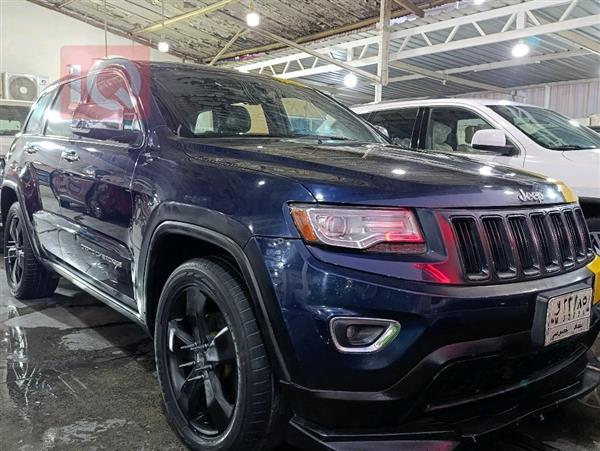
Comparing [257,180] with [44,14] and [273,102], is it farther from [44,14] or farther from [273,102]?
[44,14]

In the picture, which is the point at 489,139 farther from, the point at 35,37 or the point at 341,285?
the point at 35,37

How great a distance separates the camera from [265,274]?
1.76 meters

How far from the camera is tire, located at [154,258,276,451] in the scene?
1848mm

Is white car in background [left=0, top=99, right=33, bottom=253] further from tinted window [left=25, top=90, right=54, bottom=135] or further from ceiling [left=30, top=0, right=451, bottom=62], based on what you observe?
ceiling [left=30, top=0, right=451, bottom=62]

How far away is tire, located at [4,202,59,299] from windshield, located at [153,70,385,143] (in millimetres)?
2050

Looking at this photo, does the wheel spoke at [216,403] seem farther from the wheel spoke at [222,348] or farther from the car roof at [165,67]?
the car roof at [165,67]

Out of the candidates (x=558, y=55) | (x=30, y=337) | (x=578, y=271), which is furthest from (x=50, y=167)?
(x=558, y=55)

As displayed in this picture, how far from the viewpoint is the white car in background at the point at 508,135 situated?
4547 mm

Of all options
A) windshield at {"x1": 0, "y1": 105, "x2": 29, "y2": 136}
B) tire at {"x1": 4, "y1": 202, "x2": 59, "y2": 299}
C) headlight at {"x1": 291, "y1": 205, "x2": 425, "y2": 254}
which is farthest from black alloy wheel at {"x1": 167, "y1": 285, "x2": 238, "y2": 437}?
windshield at {"x1": 0, "y1": 105, "x2": 29, "y2": 136}

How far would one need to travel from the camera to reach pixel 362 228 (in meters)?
1.72

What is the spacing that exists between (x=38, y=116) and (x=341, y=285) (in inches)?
138

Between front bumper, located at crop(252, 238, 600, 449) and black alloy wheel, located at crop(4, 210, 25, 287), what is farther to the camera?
black alloy wheel, located at crop(4, 210, 25, 287)

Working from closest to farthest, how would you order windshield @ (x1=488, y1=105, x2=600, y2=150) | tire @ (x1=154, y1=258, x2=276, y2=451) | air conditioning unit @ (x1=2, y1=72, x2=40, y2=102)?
1. tire @ (x1=154, y1=258, x2=276, y2=451)
2. windshield @ (x1=488, y1=105, x2=600, y2=150)
3. air conditioning unit @ (x1=2, y1=72, x2=40, y2=102)

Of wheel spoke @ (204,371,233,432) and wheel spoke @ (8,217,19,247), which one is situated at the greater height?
wheel spoke @ (8,217,19,247)
